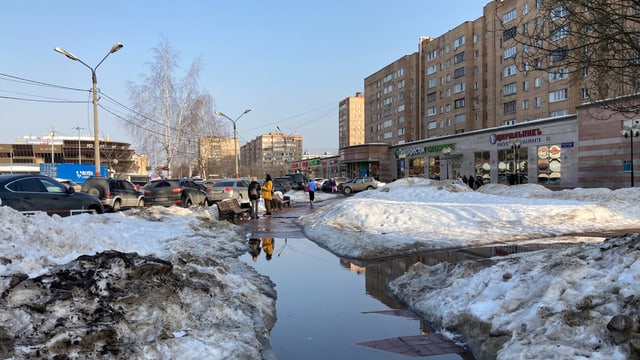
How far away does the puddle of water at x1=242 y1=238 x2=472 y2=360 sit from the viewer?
15.9ft

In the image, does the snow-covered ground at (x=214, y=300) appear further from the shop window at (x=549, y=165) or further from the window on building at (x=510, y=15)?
the window on building at (x=510, y=15)

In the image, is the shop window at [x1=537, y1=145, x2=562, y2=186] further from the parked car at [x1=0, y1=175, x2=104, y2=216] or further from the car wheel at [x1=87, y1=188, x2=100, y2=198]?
the parked car at [x1=0, y1=175, x2=104, y2=216]

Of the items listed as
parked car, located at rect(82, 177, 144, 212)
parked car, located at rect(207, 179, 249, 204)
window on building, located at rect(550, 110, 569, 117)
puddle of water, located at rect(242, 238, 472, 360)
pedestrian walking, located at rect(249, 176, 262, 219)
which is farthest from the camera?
window on building, located at rect(550, 110, 569, 117)

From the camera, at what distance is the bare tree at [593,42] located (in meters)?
5.77

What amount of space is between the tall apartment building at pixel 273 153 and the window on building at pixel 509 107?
252ft

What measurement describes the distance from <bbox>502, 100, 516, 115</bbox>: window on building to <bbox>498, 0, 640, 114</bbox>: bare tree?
2175 inches

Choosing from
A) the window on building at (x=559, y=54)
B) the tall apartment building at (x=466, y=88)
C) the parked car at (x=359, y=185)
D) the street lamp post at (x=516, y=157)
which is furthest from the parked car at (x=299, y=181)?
the window on building at (x=559, y=54)

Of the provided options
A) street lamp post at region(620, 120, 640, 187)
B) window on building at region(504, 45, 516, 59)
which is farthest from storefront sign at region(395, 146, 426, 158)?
street lamp post at region(620, 120, 640, 187)

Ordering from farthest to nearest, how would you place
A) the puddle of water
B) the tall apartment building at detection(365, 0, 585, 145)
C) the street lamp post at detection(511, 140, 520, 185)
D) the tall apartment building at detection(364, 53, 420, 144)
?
the tall apartment building at detection(364, 53, 420, 144) → the tall apartment building at detection(365, 0, 585, 145) → the street lamp post at detection(511, 140, 520, 185) → the puddle of water

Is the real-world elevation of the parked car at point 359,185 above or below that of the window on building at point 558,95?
below

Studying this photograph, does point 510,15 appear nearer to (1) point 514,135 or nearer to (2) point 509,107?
(2) point 509,107

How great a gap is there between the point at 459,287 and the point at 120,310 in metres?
4.22

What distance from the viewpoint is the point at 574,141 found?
3139 cm

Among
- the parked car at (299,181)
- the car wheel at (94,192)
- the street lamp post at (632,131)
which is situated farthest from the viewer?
the parked car at (299,181)
